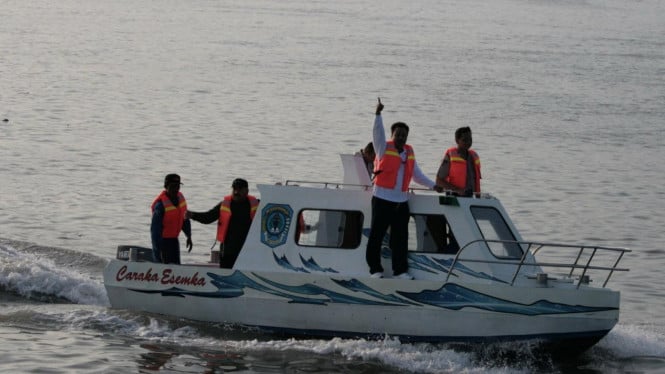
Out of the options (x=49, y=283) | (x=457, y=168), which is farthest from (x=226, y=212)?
(x=49, y=283)

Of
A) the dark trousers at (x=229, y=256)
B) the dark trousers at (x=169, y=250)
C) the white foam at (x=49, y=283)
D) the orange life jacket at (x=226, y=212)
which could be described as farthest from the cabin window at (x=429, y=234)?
the white foam at (x=49, y=283)

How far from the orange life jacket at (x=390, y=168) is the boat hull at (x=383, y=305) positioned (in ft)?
3.79

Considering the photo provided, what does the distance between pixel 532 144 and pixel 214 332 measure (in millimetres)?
18987

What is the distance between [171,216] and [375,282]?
291 cm

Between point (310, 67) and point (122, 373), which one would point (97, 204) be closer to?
point (122, 373)

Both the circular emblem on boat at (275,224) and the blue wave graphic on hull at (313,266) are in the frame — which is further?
the circular emblem on boat at (275,224)

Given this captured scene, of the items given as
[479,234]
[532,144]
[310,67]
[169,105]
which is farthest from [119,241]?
[310,67]

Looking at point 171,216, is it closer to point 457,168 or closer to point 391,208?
point 391,208

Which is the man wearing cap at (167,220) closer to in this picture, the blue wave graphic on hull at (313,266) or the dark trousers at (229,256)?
the dark trousers at (229,256)

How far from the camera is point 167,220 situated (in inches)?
640

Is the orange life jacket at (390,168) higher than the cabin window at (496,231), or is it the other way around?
the orange life jacket at (390,168)

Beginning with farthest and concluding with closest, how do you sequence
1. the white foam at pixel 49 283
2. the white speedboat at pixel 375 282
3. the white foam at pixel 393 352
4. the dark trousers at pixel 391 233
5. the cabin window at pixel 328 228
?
the white foam at pixel 49 283
the cabin window at pixel 328 228
the dark trousers at pixel 391 233
the white speedboat at pixel 375 282
the white foam at pixel 393 352

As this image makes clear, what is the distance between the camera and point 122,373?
14.8 m

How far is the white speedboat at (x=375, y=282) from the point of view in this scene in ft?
48.6
